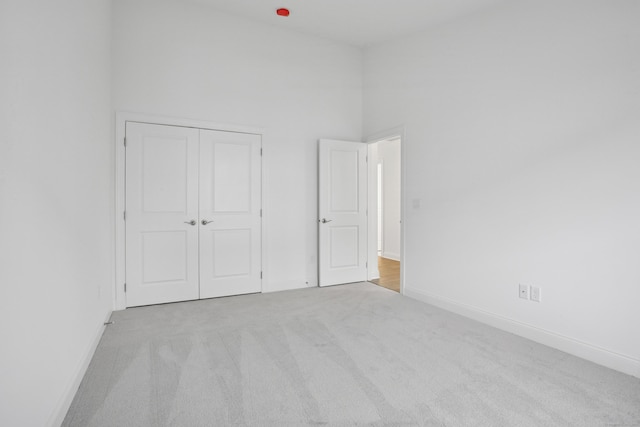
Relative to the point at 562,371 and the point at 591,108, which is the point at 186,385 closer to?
the point at 562,371

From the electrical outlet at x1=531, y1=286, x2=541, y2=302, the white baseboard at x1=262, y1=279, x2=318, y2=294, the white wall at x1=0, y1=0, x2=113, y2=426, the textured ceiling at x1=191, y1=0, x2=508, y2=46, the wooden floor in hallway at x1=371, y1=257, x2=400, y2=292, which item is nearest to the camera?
the white wall at x1=0, y1=0, x2=113, y2=426

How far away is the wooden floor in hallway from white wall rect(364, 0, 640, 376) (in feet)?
1.89

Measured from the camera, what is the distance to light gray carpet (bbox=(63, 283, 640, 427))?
1715mm

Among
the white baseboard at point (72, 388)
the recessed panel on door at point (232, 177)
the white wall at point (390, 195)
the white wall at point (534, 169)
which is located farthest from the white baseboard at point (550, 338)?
the white wall at point (390, 195)

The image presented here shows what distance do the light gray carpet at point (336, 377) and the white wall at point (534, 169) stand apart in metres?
0.37

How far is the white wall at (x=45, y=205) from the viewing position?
119 centimetres

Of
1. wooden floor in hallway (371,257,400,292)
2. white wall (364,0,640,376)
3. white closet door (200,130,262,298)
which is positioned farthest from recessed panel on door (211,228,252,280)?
white wall (364,0,640,376)

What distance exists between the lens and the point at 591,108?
2385 mm

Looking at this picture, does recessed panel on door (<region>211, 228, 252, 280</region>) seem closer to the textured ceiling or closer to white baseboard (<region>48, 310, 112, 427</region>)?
white baseboard (<region>48, 310, 112, 427</region>)

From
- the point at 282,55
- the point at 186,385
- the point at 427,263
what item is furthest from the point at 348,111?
the point at 186,385

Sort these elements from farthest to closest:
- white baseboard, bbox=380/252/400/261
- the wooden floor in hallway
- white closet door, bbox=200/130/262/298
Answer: white baseboard, bbox=380/252/400/261
the wooden floor in hallway
white closet door, bbox=200/130/262/298

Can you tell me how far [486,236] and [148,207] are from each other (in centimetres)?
348

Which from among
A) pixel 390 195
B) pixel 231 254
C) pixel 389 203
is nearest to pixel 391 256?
pixel 389 203

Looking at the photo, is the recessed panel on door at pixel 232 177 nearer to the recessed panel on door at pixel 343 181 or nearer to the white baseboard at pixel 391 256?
the recessed panel on door at pixel 343 181
